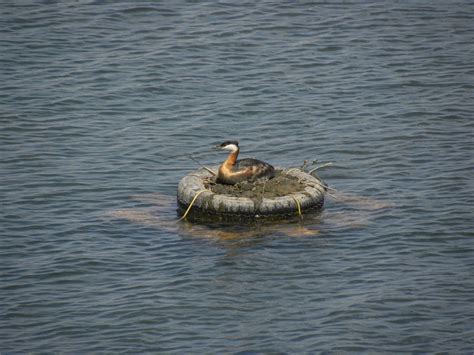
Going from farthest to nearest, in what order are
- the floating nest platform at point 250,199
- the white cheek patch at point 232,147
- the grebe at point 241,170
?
the white cheek patch at point 232,147 < the grebe at point 241,170 < the floating nest platform at point 250,199

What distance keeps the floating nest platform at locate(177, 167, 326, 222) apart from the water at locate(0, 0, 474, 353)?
31 cm

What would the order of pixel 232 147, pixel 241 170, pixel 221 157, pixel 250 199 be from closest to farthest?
pixel 250 199 → pixel 241 170 → pixel 232 147 → pixel 221 157

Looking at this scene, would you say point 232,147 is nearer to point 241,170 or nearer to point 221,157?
point 241,170

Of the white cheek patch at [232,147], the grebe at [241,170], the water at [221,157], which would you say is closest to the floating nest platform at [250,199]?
the grebe at [241,170]

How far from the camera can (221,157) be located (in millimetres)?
22688

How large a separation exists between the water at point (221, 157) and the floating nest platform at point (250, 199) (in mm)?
309

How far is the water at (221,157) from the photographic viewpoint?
1516 cm

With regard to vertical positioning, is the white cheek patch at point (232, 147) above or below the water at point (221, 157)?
above

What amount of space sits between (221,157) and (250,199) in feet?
14.4

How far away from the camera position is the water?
15.2 m

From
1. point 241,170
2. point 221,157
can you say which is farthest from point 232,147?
point 221,157

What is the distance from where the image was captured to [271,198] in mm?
18484

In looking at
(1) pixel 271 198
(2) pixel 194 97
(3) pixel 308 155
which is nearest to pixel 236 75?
(2) pixel 194 97

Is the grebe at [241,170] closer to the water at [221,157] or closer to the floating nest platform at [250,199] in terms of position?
the floating nest platform at [250,199]
